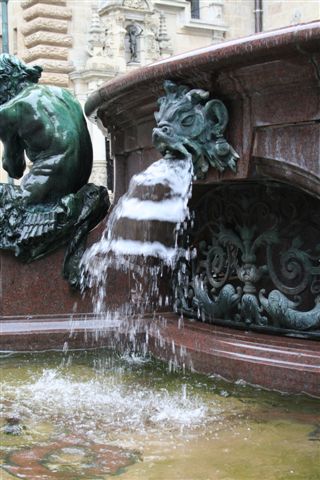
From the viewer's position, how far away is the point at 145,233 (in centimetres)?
368

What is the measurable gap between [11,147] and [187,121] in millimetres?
1501

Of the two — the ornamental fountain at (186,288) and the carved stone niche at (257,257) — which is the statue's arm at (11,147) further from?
the carved stone niche at (257,257)

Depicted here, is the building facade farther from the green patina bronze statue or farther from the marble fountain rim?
the marble fountain rim

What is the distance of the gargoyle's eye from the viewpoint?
10.9 ft

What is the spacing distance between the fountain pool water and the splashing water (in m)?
0.54

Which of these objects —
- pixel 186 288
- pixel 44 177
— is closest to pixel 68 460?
pixel 186 288

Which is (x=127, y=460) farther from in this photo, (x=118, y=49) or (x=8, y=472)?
(x=118, y=49)

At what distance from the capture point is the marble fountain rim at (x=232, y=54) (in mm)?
2898

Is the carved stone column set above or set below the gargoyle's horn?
above

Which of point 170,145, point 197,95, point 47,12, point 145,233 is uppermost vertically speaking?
point 47,12

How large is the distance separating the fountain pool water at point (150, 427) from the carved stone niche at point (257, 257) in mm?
367

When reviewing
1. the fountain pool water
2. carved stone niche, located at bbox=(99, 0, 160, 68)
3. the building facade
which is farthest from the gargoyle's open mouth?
carved stone niche, located at bbox=(99, 0, 160, 68)

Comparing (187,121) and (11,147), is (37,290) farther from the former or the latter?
(187,121)

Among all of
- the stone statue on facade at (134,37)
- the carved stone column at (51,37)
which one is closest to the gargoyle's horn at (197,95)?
the carved stone column at (51,37)
